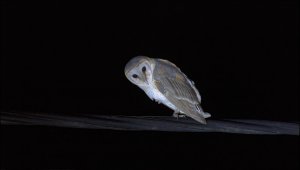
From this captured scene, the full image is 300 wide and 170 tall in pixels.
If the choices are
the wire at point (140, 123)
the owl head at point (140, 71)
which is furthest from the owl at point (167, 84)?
the wire at point (140, 123)

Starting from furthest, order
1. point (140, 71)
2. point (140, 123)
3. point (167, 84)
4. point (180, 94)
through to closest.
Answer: point (140, 71) < point (167, 84) < point (180, 94) < point (140, 123)

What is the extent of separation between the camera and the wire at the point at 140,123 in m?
2.35

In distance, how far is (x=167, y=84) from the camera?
11.7ft

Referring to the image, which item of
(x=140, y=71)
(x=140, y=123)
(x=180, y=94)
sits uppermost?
(x=140, y=71)

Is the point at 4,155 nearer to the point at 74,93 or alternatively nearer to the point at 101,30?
the point at 74,93

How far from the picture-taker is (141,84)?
376 centimetres

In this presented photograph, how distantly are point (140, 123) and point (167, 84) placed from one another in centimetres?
117

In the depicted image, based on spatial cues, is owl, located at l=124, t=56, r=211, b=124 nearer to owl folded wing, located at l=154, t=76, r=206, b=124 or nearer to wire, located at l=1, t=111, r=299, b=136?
owl folded wing, located at l=154, t=76, r=206, b=124

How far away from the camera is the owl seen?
340 cm

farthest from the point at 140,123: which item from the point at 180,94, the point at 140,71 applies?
the point at 140,71

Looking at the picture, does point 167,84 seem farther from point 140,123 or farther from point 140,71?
point 140,123

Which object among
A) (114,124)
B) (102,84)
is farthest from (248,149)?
(114,124)

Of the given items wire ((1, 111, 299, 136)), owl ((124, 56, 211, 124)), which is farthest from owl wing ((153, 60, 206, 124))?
wire ((1, 111, 299, 136))

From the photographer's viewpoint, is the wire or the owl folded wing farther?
the owl folded wing
